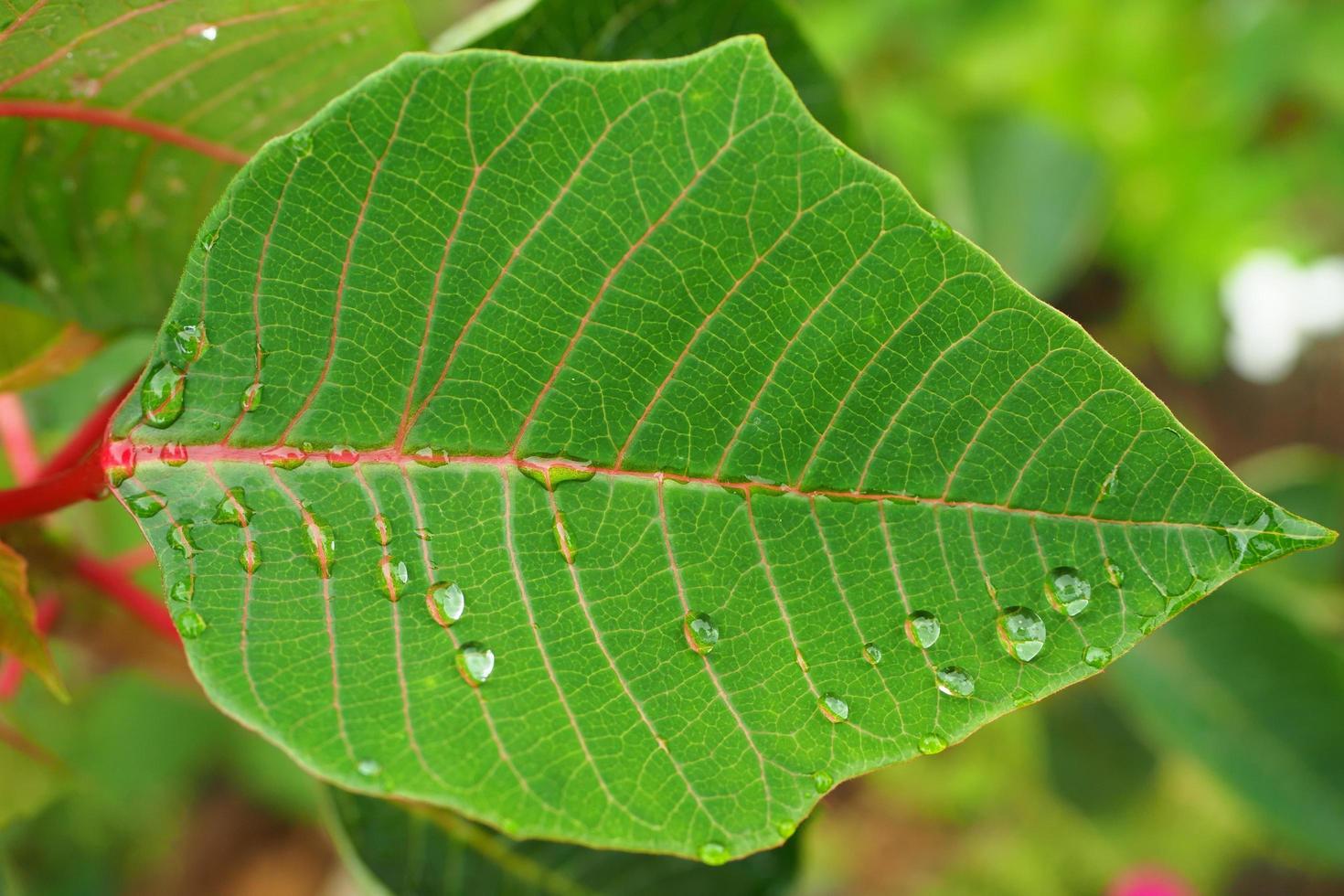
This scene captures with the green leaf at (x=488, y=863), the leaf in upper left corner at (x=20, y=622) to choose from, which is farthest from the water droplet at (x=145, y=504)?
the green leaf at (x=488, y=863)

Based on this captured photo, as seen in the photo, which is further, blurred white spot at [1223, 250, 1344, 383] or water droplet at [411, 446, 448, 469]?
blurred white spot at [1223, 250, 1344, 383]

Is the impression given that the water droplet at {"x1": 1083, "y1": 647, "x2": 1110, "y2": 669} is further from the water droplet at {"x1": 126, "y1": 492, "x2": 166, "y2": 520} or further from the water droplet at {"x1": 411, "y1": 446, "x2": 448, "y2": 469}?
the water droplet at {"x1": 126, "y1": 492, "x2": 166, "y2": 520}

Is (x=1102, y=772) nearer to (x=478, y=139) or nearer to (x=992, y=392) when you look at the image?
(x=992, y=392)

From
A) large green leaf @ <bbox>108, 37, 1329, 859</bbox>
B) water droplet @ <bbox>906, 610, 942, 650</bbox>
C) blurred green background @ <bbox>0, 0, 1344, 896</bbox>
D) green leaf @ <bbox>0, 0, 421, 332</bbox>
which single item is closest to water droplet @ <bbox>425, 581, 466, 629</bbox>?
large green leaf @ <bbox>108, 37, 1329, 859</bbox>

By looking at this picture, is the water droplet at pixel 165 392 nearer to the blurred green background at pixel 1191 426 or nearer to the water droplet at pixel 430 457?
the water droplet at pixel 430 457

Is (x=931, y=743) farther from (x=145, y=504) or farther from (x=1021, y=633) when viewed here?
(x=145, y=504)

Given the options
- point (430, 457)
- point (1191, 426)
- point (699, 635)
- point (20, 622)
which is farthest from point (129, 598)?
point (1191, 426)
